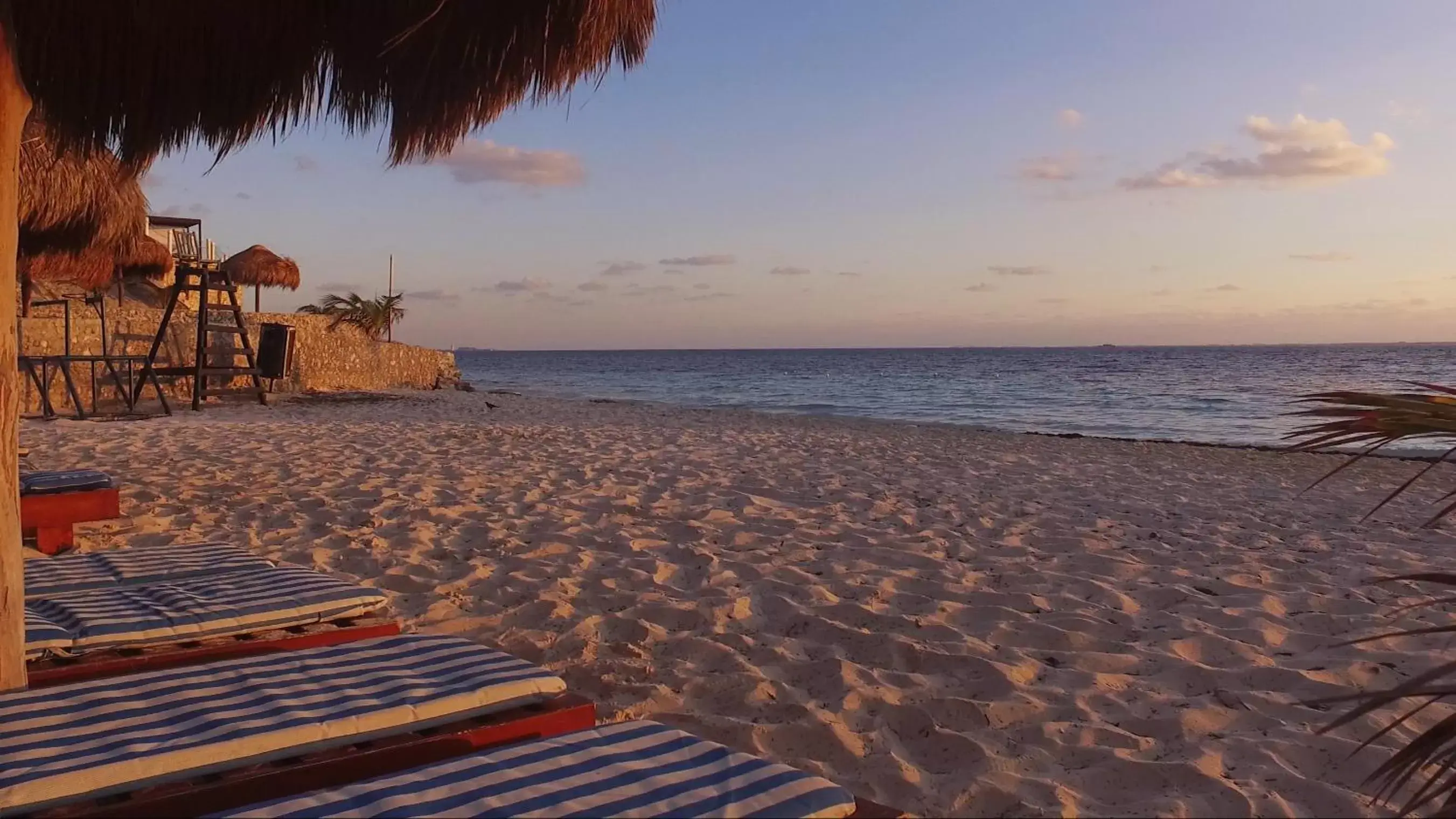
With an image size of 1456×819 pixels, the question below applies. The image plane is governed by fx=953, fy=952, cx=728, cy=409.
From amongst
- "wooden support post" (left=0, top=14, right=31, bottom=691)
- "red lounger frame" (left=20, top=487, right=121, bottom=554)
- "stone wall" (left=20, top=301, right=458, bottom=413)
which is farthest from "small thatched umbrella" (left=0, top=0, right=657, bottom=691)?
"stone wall" (left=20, top=301, right=458, bottom=413)

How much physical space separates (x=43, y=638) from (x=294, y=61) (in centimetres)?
169

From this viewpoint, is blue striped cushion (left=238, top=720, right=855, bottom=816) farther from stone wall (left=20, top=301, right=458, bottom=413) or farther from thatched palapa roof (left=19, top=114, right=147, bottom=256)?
stone wall (left=20, top=301, right=458, bottom=413)

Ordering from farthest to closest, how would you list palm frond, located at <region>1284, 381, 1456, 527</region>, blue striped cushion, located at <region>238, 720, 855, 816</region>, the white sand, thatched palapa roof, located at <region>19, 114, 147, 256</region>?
thatched palapa roof, located at <region>19, 114, 147, 256</region>
the white sand
blue striped cushion, located at <region>238, 720, 855, 816</region>
palm frond, located at <region>1284, 381, 1456, 527</region>

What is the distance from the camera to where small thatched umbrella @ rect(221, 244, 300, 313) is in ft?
61.2

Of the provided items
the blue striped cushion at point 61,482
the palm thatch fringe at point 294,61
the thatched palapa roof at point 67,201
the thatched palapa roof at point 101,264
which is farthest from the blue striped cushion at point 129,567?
the thatched palapa roof at point 101,264

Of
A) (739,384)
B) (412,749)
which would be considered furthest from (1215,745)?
(739,384)

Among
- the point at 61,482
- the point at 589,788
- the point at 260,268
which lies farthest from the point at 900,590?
the point at 260,268

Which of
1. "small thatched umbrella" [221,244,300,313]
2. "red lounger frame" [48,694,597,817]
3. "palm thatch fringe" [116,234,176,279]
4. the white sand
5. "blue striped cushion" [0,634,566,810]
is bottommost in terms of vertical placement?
the white sand

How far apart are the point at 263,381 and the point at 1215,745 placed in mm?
15572

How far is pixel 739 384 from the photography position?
4075cm

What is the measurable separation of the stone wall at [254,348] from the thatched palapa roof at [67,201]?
181 inches

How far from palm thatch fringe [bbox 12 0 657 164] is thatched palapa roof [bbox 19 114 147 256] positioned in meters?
3.78

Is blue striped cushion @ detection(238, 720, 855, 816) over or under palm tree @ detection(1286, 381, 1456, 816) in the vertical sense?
under

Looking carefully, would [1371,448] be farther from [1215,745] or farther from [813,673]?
[813,673]
